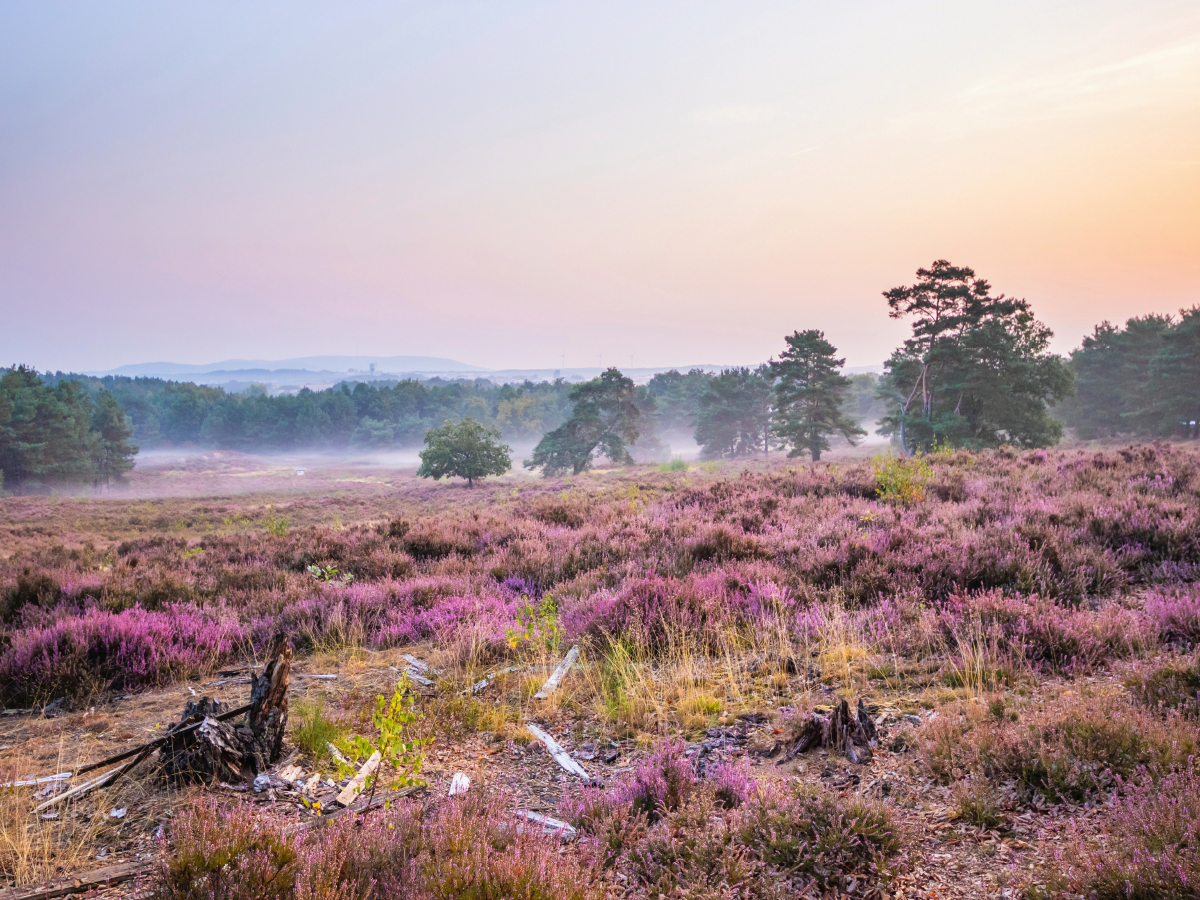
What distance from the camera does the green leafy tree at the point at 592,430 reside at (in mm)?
56906

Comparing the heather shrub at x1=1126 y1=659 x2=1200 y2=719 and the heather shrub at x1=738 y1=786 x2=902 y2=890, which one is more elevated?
the heather shrub at x1=1126 y1=659 x2=1200 y2=719

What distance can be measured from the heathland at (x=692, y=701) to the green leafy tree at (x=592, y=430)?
4522cm

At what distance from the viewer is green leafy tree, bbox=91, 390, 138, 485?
65625 millimetres

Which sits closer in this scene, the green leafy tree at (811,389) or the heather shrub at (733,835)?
the heather shrub at (733,835)

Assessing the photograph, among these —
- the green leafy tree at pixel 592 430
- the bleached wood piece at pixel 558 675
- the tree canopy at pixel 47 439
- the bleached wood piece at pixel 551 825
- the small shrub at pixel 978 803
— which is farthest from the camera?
the green leafy tree at pixel 592 430

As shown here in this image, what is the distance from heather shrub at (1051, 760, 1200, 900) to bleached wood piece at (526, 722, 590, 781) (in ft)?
8.35

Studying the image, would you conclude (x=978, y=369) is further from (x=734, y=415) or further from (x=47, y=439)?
(x=47, y=439)

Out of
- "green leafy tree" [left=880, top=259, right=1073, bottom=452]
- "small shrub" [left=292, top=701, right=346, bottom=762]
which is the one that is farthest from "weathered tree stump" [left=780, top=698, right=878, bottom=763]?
"green leafy tree" [left=880, top=259, right=1073, bottom=452]

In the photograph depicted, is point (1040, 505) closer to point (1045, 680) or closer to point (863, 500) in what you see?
point (863, 500)

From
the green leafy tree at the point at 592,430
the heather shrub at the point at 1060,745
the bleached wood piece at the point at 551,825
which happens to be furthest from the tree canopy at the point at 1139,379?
the bleached wood piece at the point at 551,825

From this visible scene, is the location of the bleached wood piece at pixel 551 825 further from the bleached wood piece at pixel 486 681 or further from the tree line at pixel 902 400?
the tree line at pixel 902 400

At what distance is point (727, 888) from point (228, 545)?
14894mm

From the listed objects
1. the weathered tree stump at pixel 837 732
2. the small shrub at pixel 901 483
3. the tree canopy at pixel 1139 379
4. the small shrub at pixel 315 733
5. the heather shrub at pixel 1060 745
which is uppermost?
the tree canopy at pixel 1139 379

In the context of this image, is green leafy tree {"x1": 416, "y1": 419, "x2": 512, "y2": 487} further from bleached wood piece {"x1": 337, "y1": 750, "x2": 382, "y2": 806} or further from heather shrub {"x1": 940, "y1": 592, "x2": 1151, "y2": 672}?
bleached wood piece {"x1": 337, "y1": 750, "x2": 382, "y2": 806}
